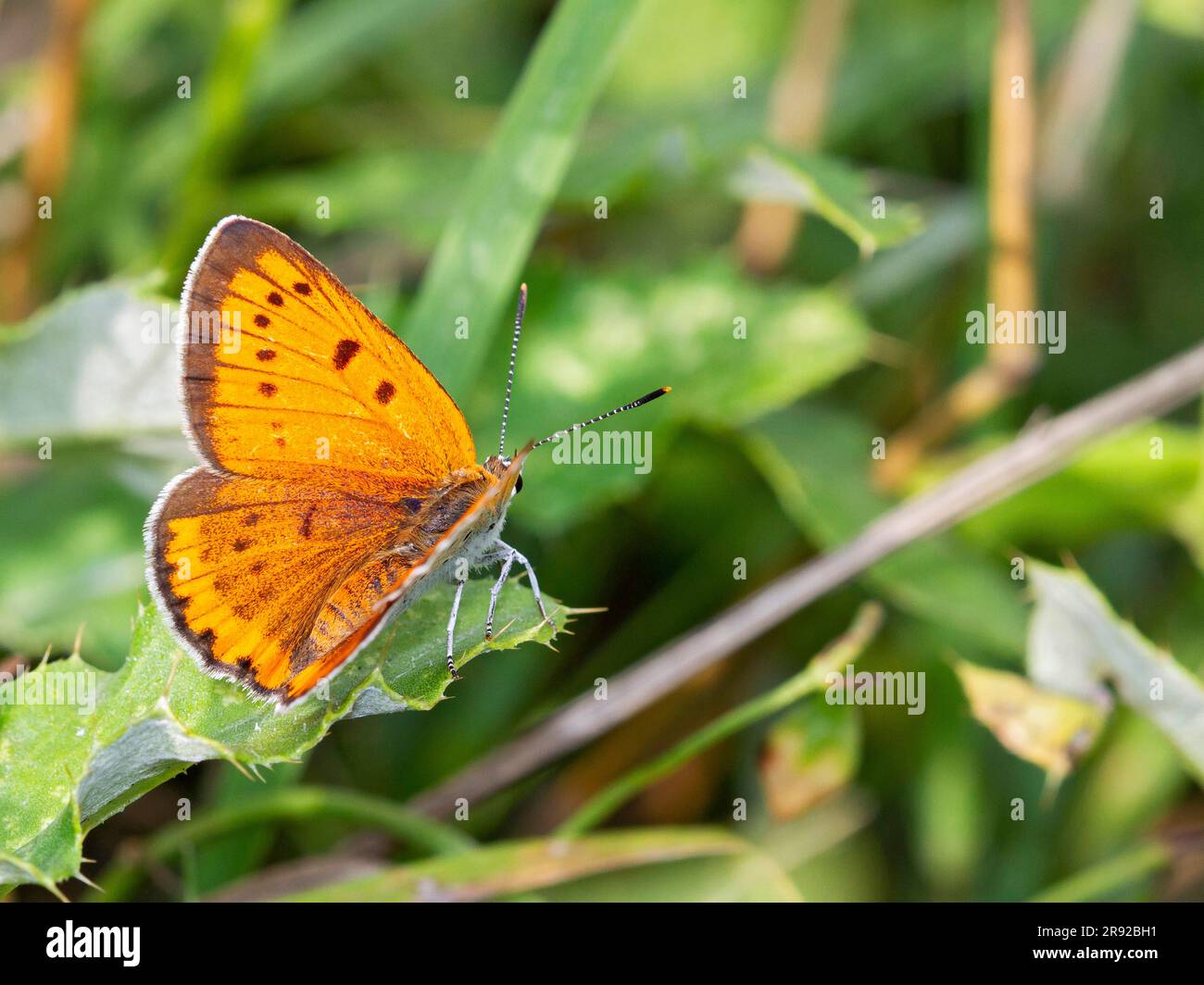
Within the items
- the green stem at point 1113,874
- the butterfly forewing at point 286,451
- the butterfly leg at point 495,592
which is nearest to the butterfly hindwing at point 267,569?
the butterfly forewing at point 286,451

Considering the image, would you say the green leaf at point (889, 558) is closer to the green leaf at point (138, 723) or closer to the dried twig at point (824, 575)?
the dried twig at point (824, 575)

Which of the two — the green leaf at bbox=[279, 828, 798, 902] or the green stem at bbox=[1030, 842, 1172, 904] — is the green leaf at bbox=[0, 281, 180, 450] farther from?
the green stem at bbox=[1030, 842, 1172, 904]

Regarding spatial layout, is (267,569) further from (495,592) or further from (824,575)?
(824,575)

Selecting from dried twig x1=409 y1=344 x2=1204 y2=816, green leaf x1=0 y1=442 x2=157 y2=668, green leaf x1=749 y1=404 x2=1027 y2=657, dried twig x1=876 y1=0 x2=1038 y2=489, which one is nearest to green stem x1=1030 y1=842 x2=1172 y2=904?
green leaf x1=749 y1=404 x2=1027 y2=657
